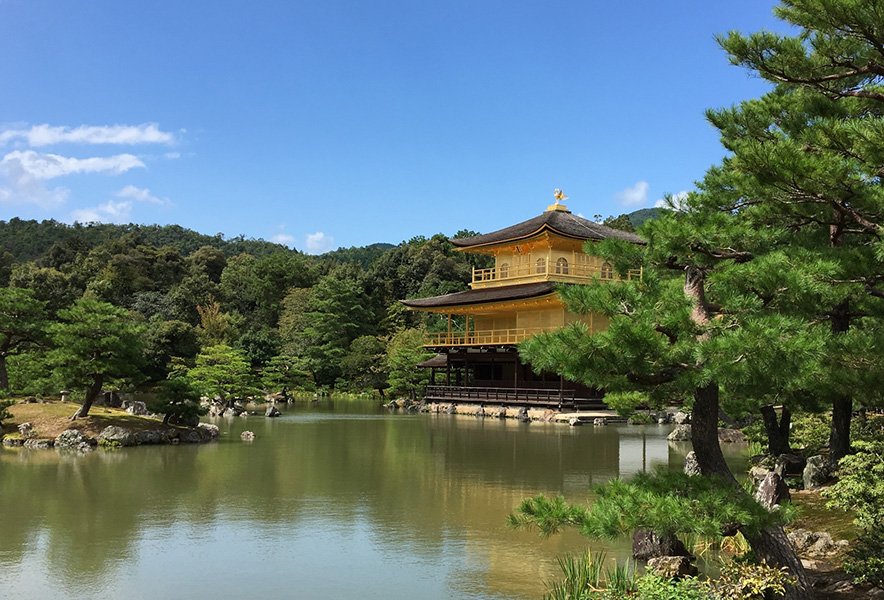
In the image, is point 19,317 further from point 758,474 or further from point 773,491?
point 773,491

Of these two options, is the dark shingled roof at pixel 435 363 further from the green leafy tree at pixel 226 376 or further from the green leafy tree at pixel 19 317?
the green leafy tree at pixel 19 317

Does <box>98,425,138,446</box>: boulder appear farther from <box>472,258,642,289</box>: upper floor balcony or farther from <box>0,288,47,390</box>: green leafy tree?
<box>472,258,642,289</box>: upper floor balcony

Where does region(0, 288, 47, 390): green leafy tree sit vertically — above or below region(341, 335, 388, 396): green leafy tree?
above

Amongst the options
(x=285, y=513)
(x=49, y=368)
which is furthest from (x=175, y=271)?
(x=285, y=513)

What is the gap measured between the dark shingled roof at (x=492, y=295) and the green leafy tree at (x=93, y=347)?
42.6 ft

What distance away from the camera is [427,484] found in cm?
1099

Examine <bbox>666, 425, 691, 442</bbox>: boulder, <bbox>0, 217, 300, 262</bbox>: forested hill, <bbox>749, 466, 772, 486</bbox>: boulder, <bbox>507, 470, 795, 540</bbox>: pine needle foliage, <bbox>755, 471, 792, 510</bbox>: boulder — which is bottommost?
<bbox>666, 425, 691, 442</bbox>: boulder

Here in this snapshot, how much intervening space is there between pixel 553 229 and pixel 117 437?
15.8m

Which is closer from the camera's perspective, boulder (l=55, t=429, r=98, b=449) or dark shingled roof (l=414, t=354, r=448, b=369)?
boulder (l=55, t=429, r=98, b=449)

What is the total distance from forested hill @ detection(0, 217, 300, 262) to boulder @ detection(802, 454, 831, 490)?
146 feet

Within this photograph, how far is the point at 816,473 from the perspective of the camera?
929 cm

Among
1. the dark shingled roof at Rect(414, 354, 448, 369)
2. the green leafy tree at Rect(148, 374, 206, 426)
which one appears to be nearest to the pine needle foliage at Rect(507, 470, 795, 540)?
the green leafy tree at Rect(148, 374, 206, 426)

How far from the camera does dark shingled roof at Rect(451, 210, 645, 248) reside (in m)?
25.9

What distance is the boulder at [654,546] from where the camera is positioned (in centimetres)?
646
